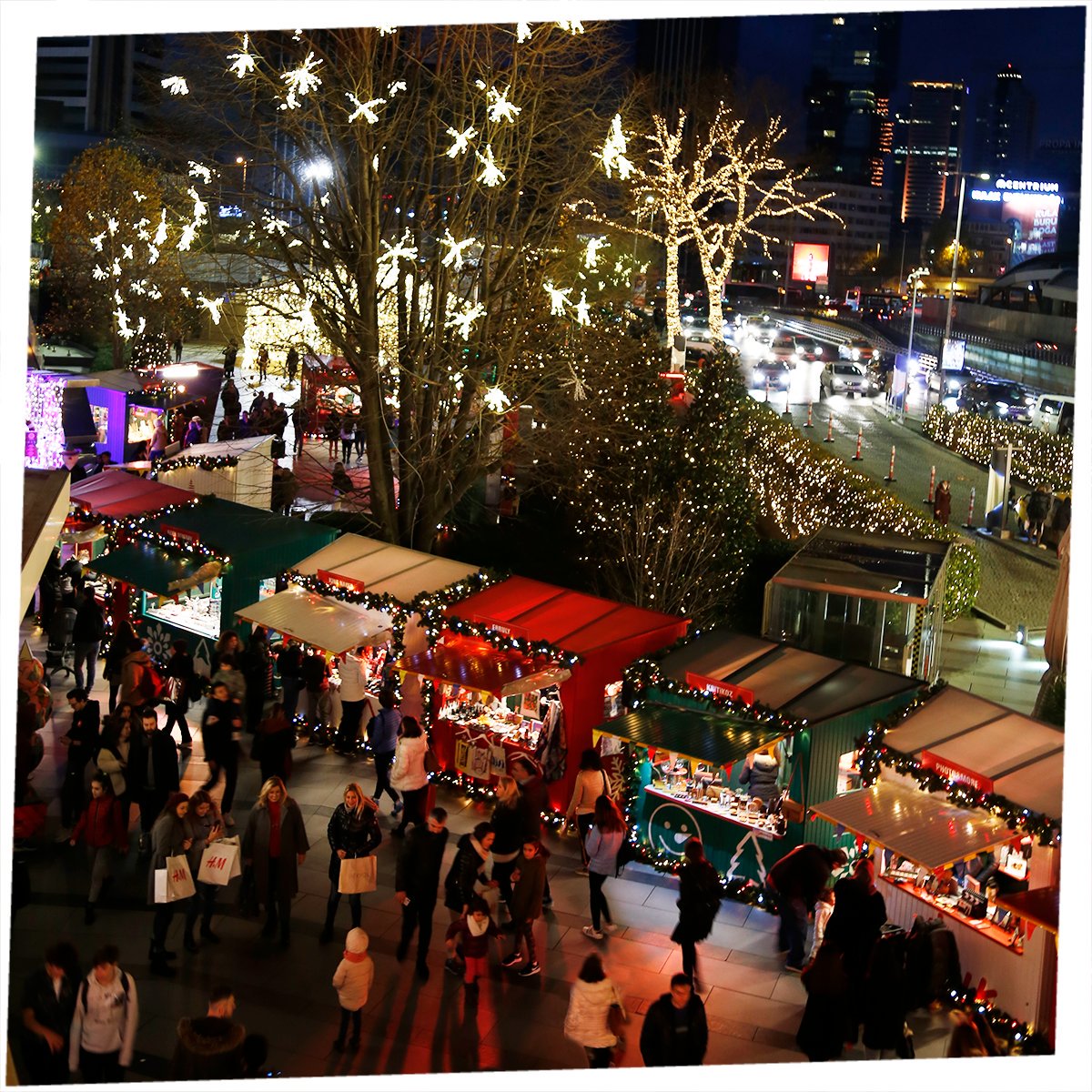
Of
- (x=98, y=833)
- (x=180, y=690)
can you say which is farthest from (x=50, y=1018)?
(x=180, y=690)

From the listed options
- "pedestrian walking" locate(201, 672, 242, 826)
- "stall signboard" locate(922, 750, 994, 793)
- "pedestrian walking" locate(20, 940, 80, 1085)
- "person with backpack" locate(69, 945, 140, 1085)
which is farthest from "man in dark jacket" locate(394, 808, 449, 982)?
"stall signboard" locate(922, 750, 994, 793)

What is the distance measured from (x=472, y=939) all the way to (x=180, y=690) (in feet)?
20.3

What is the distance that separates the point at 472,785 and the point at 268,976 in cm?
406

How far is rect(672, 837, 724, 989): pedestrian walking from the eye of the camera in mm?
9594

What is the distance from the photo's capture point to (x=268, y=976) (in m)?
9.63

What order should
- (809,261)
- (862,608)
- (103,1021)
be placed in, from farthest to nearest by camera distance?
(809,261), (862,608), (103,1021)

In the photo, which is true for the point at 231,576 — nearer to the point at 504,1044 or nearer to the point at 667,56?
the point at 504,1044

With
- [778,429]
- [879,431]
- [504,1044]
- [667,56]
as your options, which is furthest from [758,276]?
[504,1044]

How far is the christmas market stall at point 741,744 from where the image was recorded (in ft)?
37.2

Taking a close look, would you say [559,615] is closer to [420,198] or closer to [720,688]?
[720,688]

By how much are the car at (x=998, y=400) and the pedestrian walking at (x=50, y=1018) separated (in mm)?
31073

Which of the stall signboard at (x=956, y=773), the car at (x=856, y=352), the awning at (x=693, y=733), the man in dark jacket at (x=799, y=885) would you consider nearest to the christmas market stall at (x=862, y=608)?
the awning at (x=693, y=733)

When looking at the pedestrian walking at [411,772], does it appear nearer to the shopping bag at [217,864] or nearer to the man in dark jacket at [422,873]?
the man in dark jacket at [422,873]

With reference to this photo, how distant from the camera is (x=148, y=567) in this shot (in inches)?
675
